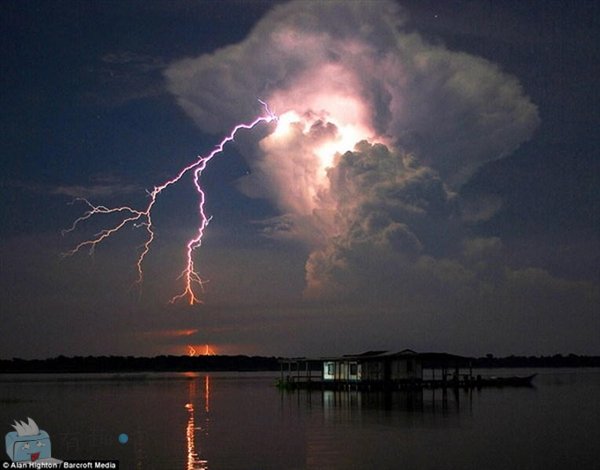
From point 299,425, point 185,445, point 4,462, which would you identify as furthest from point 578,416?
point 4,462

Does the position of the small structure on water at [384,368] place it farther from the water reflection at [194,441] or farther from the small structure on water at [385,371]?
the water reflection at [194,441]

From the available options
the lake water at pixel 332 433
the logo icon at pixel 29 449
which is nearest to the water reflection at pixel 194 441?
the lake water at pixel 332 433

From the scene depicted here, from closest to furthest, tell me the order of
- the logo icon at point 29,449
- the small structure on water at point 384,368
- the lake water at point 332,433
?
1. the logo icon at point 29,449
2. the lake water at point 332,433
3. the small structure on water at point 384,368

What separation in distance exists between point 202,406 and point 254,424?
61.8 ft

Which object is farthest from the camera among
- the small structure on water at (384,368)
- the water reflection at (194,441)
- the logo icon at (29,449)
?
the small structure on water at (384,368)

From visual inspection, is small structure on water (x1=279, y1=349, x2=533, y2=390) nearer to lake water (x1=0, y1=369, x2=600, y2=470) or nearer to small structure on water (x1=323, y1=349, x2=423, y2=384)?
small structure on water (x1=323, y1=349, x2=423, y2=384)

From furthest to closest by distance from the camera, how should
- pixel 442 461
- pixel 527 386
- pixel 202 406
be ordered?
pixel 527 386 < pixel 202 406 < pixel 442 461

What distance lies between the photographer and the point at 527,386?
9119 cm

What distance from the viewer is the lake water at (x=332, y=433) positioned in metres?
30.3

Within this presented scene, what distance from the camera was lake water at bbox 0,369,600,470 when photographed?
3030 cm

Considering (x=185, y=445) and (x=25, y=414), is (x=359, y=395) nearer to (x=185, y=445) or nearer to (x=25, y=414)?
(x=25, y=414)

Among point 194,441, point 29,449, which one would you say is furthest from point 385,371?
point 29,449

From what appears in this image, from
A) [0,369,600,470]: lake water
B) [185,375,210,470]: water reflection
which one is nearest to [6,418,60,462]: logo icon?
[0,369,600,470]: lake water

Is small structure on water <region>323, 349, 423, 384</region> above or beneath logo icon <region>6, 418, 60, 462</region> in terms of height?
above
